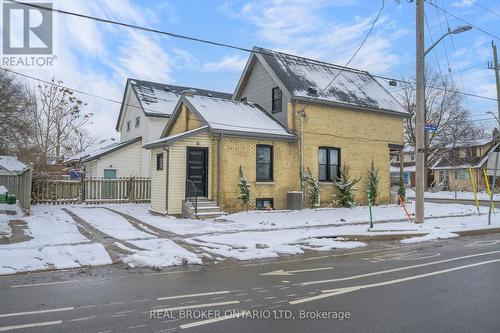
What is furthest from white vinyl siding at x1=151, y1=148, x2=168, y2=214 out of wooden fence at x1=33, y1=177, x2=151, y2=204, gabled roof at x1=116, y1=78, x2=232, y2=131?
gabled roof at x1=116, y1=78, x2=232, y2=131

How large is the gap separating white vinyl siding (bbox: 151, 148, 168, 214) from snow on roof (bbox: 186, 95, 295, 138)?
2515mm

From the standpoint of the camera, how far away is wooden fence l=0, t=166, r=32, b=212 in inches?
664

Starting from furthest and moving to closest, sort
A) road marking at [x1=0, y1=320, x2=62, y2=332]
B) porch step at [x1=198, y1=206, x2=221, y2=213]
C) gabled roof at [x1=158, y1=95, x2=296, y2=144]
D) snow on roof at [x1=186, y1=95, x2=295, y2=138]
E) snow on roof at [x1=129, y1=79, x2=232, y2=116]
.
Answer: snow on roof at [x1=129, y1=79, x2=232, y2=116]
snow on roof at [x1=186, y1=95, x2=295, y2=138]
gabled roof at [x1=158, y1=95, x2=296, y2=144]
porch step at [x1=198, y1=206, x2=221, y2=213]
road marking at [x1=0, y1=320, x2=62, y2=332]

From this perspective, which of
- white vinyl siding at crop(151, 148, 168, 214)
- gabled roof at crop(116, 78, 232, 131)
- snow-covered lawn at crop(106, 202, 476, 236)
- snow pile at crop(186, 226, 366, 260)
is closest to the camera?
snow pile at crop(186, 226, 366, 260)

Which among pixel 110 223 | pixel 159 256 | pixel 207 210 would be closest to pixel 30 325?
pixel 159 256

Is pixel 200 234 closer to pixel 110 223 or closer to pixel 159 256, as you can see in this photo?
pixel 159 256

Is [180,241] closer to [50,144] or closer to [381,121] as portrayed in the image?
[381,121]

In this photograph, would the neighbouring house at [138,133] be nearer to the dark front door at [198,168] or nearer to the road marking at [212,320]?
the dark front door at [198,168]

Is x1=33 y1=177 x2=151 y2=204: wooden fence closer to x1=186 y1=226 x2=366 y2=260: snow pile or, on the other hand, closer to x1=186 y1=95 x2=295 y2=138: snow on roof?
x1=186 y1=95 x2=295 y2=138: snow on roof

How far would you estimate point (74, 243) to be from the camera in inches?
430

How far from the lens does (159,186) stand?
18.6 m

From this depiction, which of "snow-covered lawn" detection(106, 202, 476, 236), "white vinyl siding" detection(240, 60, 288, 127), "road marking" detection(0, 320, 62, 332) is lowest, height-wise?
"road marking" detection(0, 320, 62, 332)

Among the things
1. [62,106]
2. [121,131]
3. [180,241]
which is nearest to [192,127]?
[180,241]

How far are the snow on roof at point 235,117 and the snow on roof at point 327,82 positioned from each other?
1.90 m
